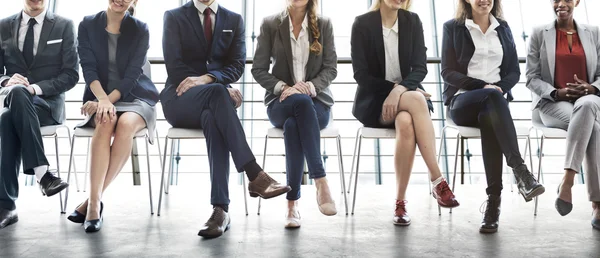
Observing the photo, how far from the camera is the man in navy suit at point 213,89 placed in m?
3.06

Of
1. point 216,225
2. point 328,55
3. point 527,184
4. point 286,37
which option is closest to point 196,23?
point 286,37

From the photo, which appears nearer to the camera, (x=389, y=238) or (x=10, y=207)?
(x=389, y=238)

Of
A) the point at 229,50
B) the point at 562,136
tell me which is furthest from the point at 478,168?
the point at 229,50

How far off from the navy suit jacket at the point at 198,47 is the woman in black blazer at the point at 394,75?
708 millimetres

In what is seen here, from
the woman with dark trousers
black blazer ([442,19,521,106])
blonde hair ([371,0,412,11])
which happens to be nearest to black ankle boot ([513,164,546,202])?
the woman with dark trousers

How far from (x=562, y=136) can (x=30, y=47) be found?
3155 millimetres

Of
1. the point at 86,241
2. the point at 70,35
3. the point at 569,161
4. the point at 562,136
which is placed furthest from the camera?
the point at 70,35

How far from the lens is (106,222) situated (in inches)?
133

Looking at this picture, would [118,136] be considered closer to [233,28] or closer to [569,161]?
[233,28]

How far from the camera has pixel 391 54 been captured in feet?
12.0

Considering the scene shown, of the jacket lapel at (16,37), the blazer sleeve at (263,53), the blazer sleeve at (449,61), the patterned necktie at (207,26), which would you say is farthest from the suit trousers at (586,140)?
the jacket lapel at (16,37)

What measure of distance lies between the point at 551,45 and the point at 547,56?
0.07 meters

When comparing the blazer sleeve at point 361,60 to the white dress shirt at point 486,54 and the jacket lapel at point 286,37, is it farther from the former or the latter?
the white dress shirt at point 486,54

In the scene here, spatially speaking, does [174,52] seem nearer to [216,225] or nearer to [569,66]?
[216,225]
